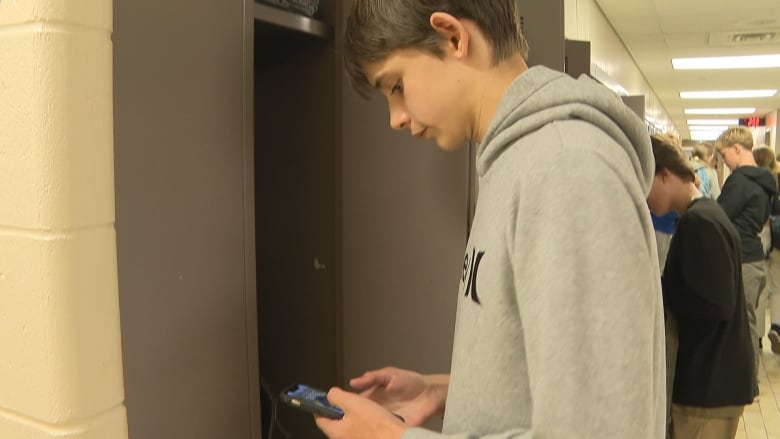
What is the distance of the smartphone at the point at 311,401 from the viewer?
3.15 ft

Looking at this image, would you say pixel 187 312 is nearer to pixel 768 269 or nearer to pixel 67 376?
pixel 67 376

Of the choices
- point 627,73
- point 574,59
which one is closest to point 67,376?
point 574,59

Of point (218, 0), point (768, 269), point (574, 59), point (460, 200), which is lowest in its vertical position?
point (768, 269)

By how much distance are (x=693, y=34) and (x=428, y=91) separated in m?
6.32

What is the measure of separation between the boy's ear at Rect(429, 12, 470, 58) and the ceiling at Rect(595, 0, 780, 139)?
4.69 metres

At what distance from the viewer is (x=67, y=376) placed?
33.3 inches

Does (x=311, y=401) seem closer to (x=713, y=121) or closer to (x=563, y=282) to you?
(x=563, y=282)

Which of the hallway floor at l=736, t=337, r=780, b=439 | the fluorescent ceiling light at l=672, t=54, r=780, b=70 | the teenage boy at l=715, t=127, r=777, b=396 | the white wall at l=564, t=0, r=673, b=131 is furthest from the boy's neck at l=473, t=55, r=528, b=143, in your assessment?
the fluorescent ceiling light at l=672, t=54, r=780, b=70

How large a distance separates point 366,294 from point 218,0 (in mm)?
670

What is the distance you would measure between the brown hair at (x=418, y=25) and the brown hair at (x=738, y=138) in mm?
3918

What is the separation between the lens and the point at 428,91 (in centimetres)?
86

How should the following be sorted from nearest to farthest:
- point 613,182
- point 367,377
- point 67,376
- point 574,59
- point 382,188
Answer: point 613,182 → point 67,376 → point 367,377 → point 382,188 → point 574,59

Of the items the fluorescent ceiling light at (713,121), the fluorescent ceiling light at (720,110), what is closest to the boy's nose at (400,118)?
the fluorescent ceiling light at (720,110)

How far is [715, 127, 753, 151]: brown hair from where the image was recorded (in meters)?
4.20
